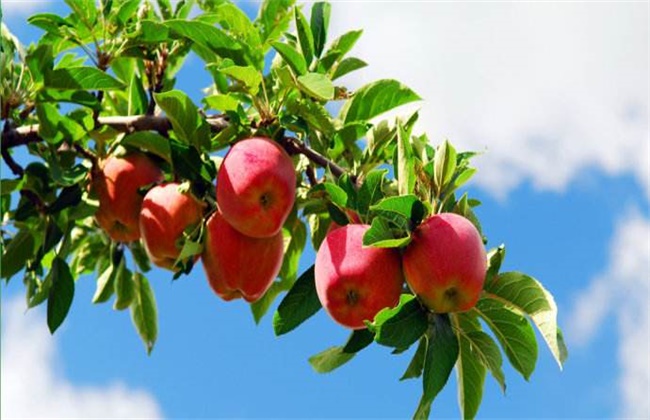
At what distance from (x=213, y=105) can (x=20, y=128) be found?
1.77ft

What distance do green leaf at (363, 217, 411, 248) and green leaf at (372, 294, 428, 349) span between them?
0.11 metres

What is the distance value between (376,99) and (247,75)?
0.34 meters

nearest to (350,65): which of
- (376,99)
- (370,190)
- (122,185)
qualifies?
(376,99)

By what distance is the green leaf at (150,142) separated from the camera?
242cm

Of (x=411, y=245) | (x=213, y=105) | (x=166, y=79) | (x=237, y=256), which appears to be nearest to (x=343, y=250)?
(x=411, y=245)

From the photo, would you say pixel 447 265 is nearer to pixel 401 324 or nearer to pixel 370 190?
pixel 401 324

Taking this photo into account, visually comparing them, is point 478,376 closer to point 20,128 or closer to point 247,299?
point 247,299

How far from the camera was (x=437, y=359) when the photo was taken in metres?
1.95

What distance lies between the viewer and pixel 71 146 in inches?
100

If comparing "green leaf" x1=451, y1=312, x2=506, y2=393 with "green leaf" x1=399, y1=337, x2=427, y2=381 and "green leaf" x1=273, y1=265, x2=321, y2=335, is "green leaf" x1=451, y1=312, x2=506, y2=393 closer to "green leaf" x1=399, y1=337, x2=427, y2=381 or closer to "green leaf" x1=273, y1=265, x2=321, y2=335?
"green leaf" x1=399, y1=337, x2=427, y2=381

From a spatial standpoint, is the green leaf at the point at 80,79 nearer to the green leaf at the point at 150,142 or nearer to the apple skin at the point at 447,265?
the green leaf at the point at 150,142

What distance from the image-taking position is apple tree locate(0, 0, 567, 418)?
201 cm

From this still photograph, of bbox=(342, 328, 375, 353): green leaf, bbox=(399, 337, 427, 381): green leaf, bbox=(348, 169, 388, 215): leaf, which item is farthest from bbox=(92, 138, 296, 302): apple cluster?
bbox=(399, 337, 427, 381): green leaf

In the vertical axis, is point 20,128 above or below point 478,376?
below
